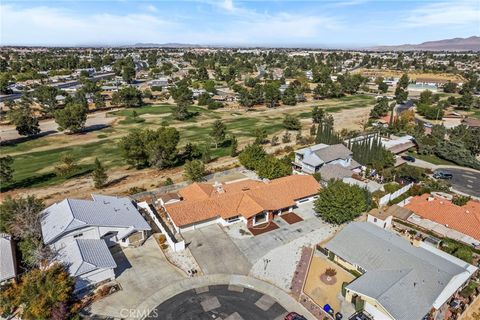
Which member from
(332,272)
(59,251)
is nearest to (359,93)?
(332,272)

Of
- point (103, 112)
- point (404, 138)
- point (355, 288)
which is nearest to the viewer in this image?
point (355, 288)

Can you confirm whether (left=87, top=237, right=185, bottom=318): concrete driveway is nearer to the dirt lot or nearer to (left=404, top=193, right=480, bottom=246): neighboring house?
the dirt lot

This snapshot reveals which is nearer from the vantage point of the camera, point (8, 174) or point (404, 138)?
point (8, 174)

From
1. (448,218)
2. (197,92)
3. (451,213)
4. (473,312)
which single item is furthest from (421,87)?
(473,312)

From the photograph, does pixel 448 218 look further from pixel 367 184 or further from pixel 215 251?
pixel 215 251

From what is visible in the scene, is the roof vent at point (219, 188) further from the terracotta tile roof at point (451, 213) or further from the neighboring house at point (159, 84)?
the neighboring house at point (159, 84)

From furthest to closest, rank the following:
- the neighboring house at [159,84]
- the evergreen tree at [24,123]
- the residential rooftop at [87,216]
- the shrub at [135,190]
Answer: the neighboring house at [159,84] → the evergreen tree at [24,123] → the shrub at [135,190] → the residential rooftop at [87,216]

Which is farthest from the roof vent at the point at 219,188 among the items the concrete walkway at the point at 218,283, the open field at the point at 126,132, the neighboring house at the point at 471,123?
the neighboring house at the point at 471,123

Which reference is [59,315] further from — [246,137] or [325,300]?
[246,137]
